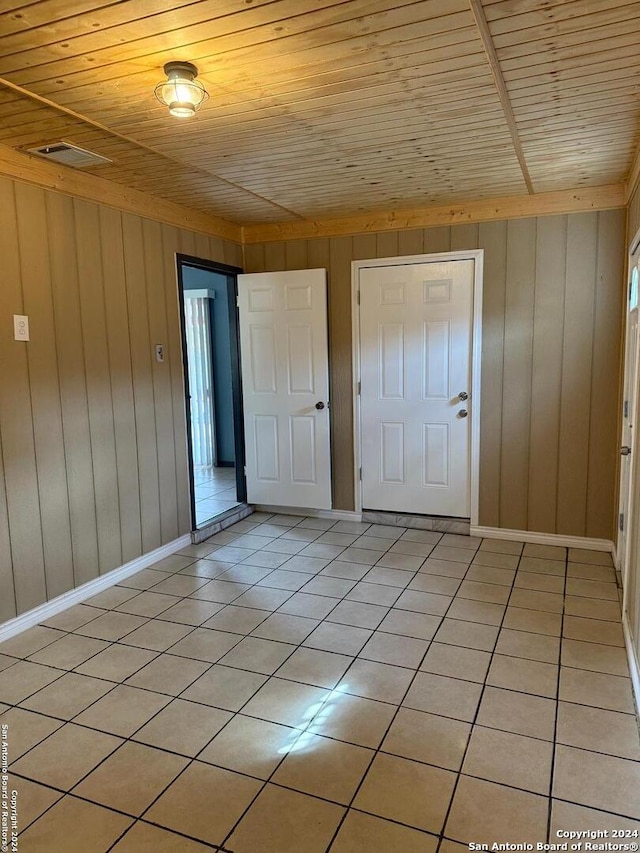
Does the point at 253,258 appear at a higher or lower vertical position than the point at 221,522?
higher

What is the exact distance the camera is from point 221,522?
457 centimetres

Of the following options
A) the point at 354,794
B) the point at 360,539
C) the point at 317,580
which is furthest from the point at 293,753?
the point at 360,539

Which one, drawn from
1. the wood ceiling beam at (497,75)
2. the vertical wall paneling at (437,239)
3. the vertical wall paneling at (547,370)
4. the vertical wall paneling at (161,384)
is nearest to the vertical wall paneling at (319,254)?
the vertical wall paneling at (437,239)

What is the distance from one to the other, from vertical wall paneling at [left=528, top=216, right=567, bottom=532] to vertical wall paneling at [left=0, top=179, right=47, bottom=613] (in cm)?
320

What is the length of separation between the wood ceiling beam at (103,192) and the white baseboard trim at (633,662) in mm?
3614

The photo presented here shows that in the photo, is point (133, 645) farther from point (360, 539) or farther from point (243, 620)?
point (360, 539)

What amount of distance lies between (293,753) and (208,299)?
5872 mm

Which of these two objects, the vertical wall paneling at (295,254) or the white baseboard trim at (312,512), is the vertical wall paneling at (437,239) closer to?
the vertical wall paneling at (295,254)

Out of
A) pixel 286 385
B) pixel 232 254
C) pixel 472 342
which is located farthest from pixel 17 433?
pixel 472 342

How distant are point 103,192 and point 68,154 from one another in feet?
1.61

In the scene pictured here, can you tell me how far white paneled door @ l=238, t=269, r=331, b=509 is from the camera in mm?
4559

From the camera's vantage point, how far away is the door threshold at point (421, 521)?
4316 millimetres

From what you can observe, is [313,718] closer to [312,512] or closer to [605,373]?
[312,512]

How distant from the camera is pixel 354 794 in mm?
1785
